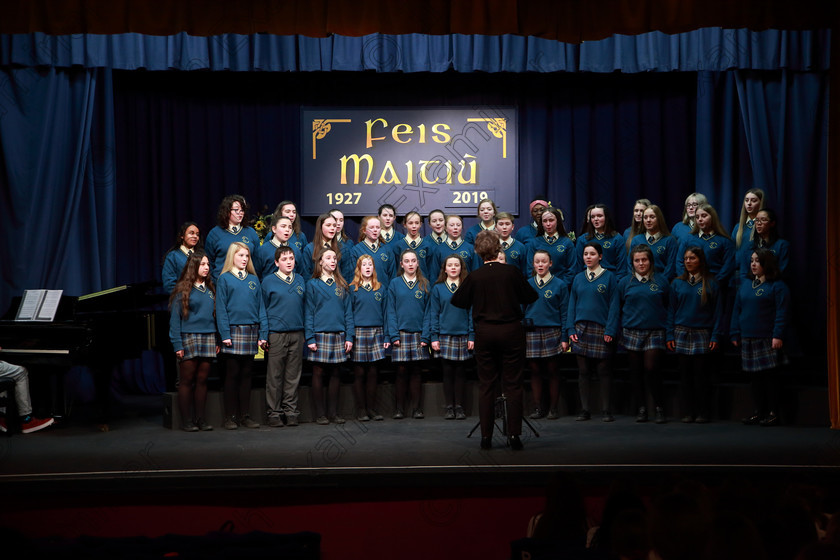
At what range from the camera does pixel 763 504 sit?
9.12 feet

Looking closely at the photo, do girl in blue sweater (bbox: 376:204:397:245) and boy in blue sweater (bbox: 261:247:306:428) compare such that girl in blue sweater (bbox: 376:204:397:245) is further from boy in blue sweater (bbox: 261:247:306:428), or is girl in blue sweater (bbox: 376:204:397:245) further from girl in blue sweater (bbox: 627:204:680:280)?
girl in blue sweater (bbox: 627:204:680:280)

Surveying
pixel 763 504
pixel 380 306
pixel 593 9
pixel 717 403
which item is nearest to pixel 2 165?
pixel 380 306

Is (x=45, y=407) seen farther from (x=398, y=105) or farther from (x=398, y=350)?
(x=398, y=105)

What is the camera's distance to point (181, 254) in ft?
22.8

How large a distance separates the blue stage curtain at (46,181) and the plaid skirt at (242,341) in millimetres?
2437

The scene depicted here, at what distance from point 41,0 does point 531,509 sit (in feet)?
12.8

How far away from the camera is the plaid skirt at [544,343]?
22.2ft

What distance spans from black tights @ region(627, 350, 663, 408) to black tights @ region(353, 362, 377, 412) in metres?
1.96

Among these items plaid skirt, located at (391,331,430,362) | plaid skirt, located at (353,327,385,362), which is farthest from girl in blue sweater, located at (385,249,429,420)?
plaid skirt, located at (353,327,385,362)

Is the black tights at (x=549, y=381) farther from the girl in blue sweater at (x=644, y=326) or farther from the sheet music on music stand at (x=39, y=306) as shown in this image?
the sheet music on music stand at (x=39, y=306)

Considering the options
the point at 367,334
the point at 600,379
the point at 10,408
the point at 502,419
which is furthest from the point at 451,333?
the point at 10,408

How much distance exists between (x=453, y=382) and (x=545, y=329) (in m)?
0.82

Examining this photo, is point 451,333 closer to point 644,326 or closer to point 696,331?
point 644,326

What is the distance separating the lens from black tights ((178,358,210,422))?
634 centimetres
